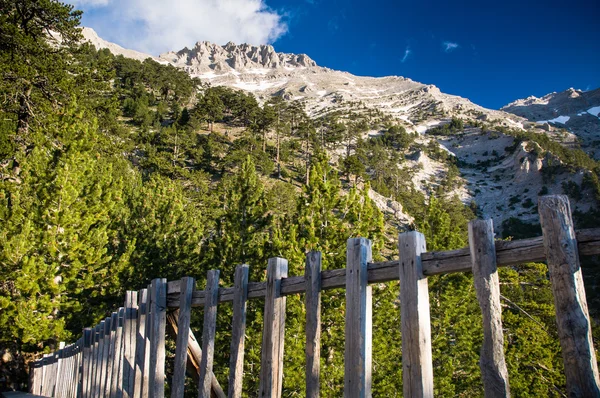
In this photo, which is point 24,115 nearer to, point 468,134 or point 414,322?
point 414,322

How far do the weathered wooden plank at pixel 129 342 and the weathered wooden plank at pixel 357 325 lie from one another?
9.74ft

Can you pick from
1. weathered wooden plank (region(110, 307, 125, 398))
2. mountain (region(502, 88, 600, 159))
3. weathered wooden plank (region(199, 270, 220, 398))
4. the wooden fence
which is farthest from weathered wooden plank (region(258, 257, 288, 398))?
mountain (region(502, 88, 600, 159))

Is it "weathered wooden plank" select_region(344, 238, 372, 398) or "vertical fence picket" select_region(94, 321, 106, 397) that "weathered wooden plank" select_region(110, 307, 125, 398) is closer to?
"vertical fence picket" select_region(94, 321, 106, 397)

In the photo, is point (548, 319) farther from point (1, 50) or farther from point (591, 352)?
point (1, 50)

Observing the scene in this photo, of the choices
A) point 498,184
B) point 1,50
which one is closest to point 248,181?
point 1,50

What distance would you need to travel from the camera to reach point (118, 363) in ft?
15.6

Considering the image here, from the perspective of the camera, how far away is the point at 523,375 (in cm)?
1338

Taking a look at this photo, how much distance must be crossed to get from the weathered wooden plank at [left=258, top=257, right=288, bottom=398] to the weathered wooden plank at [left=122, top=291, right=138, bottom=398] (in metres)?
2.19

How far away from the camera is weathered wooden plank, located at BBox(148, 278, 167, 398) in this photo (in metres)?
4.06

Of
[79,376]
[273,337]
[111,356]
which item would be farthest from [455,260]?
[79,376]

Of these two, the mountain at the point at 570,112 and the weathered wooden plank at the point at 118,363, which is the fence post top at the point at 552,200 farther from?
the mountain at the point at 570,112

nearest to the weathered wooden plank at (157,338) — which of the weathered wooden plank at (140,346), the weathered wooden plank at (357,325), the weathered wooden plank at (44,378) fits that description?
the weathered wooden plank at (140,346)

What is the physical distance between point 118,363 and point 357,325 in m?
3.57

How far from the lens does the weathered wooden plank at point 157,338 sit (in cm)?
406
